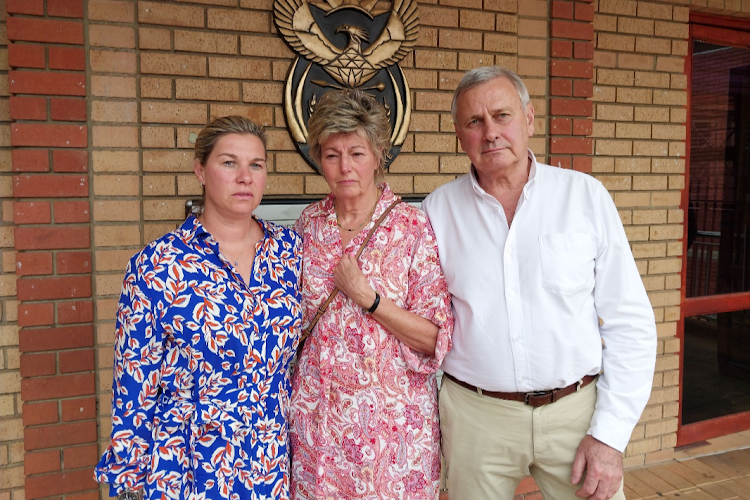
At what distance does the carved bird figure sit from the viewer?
8.65ft

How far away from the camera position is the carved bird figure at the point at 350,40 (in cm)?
264

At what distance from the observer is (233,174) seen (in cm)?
185

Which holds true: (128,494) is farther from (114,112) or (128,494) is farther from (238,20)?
(238,20)

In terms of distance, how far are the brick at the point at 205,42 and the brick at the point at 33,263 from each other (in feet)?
3.58

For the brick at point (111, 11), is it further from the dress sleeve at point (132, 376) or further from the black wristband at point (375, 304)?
the black wristband at point (375, 304)

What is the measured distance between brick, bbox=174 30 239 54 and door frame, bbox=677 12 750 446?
9.90 ft

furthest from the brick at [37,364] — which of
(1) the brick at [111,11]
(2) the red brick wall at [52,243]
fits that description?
(1) the brick at [111,11]

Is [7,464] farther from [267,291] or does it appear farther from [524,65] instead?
[524,65]

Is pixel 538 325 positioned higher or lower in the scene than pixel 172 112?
lower

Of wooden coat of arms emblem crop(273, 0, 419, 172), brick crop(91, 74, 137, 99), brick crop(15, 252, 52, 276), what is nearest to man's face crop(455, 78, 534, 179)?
wooden coat of arms emblem crop(273, 0, 419, 172)

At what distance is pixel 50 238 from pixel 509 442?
81.0 inches

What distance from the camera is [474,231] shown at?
202 centimetres

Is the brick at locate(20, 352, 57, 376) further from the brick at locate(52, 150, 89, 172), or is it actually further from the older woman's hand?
the older woman's hand

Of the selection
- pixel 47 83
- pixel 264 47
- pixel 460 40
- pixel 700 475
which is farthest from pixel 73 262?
pixel 700 475
